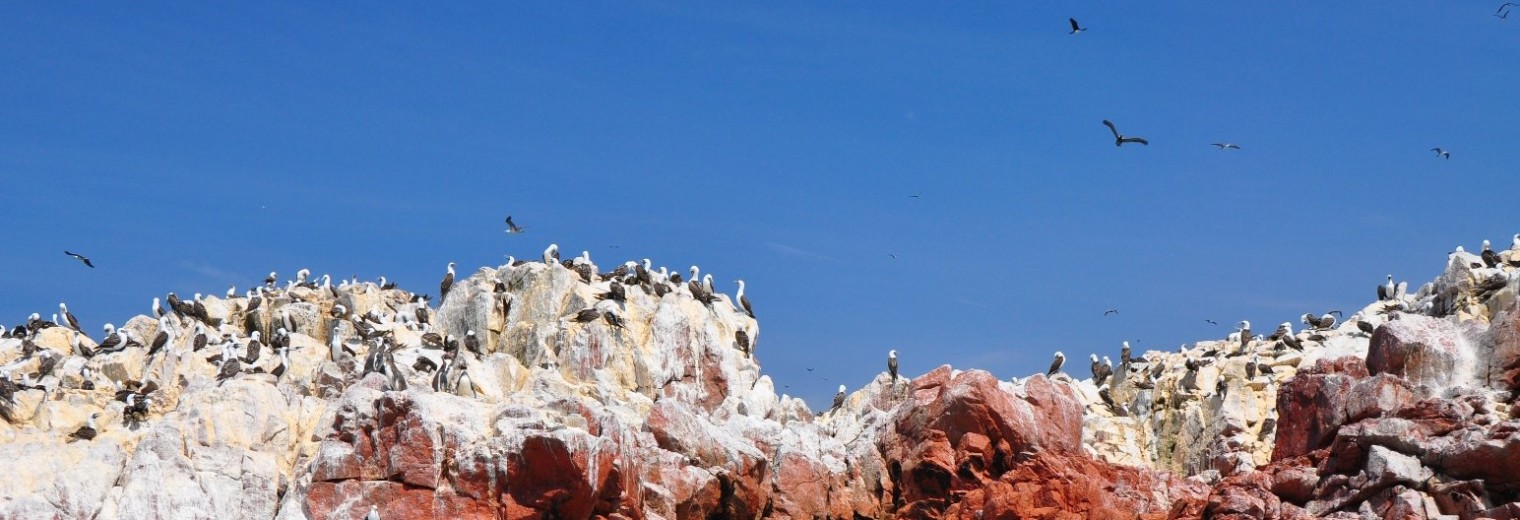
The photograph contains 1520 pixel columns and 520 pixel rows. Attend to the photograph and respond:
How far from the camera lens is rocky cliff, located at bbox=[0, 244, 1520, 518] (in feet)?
125

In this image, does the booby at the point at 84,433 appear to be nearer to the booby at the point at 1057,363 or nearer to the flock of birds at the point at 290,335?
the flock of birds at the point at 290,335

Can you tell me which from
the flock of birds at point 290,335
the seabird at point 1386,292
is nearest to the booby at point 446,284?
the flock of birds at point 290,335

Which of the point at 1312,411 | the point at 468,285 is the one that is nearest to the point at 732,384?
the point at 468,285

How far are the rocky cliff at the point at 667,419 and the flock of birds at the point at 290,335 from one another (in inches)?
4.3

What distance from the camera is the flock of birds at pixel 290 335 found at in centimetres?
4391

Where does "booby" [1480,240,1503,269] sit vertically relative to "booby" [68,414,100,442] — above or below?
above

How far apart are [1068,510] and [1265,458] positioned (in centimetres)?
565

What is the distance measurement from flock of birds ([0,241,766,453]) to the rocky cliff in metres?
0.11

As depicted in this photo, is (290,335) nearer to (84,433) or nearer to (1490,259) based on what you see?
(84,433)

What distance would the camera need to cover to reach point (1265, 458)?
1806 inches

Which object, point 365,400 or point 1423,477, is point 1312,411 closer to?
point 1423,477

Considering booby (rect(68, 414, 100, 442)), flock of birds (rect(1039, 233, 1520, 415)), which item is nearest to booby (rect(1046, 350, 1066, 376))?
flock of birds (rect(1039, 233, 1520, 415))

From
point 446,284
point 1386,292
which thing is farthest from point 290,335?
point 1386,292

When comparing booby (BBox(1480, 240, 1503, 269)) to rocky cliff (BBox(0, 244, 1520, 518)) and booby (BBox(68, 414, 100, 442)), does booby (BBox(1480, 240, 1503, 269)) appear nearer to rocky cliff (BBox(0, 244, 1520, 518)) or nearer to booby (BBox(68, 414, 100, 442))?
rocky cliff (BBox(0, 244, 1520, 518))
